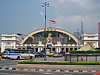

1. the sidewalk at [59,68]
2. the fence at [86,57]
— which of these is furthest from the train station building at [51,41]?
the sidewalk at [59,68]

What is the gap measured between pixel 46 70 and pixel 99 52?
355 inches

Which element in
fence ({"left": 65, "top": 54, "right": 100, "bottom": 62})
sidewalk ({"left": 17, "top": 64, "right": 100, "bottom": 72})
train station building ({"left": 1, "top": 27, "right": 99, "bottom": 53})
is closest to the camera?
sidewalk ({"left": 17, "top": 64, "right": 100, "bottom": 72})

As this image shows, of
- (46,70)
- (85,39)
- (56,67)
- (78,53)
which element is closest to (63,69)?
(56,67)

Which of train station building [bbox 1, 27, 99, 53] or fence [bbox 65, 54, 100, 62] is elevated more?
train station building [bbox 1, 27, 99, 53]

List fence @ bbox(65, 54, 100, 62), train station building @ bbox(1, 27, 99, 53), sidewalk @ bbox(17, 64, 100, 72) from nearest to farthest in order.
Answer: sidewalk @ bbox(17, 64, 100, 72) < fence @ bbox(65, 54, 100, 62) < train station building @ bbox(1, 27, 99, 53)

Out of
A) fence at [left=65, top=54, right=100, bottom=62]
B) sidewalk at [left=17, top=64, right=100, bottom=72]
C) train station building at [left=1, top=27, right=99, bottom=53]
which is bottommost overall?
sidewalk at [left=17, top=64, right=100, bottom=72]

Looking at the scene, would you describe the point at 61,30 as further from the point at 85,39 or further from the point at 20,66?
the point at 20,66

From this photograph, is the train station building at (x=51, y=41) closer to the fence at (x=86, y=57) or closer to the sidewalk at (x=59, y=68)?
the fence at (x=86, y=57)

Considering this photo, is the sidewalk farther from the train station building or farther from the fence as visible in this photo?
the train station building

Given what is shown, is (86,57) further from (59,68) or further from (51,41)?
(51,41)

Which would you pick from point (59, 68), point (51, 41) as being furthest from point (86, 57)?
point (51, 41)

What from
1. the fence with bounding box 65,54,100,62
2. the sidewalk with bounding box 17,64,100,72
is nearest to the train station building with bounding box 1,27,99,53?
the fence with bounding box 65,54,100,62

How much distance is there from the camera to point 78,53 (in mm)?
24891

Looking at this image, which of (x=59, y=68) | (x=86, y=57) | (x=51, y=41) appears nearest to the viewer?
(x=59, y=68)
